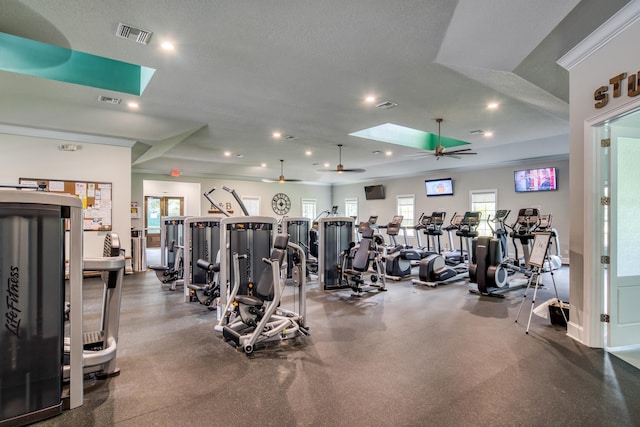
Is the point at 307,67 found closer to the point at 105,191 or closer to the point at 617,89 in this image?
the point at 617,89

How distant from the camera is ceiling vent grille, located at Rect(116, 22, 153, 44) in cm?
320

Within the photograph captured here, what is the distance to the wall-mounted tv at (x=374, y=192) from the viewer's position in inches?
518

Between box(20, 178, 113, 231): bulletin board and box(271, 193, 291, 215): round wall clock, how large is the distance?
732 centimetres

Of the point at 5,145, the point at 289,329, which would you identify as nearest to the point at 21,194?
the point at 289,329

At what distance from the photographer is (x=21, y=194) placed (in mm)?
1959

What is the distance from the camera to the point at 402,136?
8664 millimetres

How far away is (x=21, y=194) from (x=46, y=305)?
71cm

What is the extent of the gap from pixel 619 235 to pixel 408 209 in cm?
905

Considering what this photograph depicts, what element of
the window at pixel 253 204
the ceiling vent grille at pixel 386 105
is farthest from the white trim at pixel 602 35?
the window at pixel 253 204

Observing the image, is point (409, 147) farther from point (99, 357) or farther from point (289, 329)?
point (99, 357)

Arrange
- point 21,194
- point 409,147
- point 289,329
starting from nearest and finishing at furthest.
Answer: point 21,194 → point 289,329 → point 409,147

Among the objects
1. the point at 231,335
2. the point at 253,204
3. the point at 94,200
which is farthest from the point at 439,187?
the point at 94,200

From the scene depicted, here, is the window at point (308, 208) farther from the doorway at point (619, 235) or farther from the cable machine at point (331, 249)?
the doorway at point (619, 235)

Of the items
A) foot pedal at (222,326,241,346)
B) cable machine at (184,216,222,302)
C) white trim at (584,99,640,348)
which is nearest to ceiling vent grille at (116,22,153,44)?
cable machine at (184,216,222,302)
